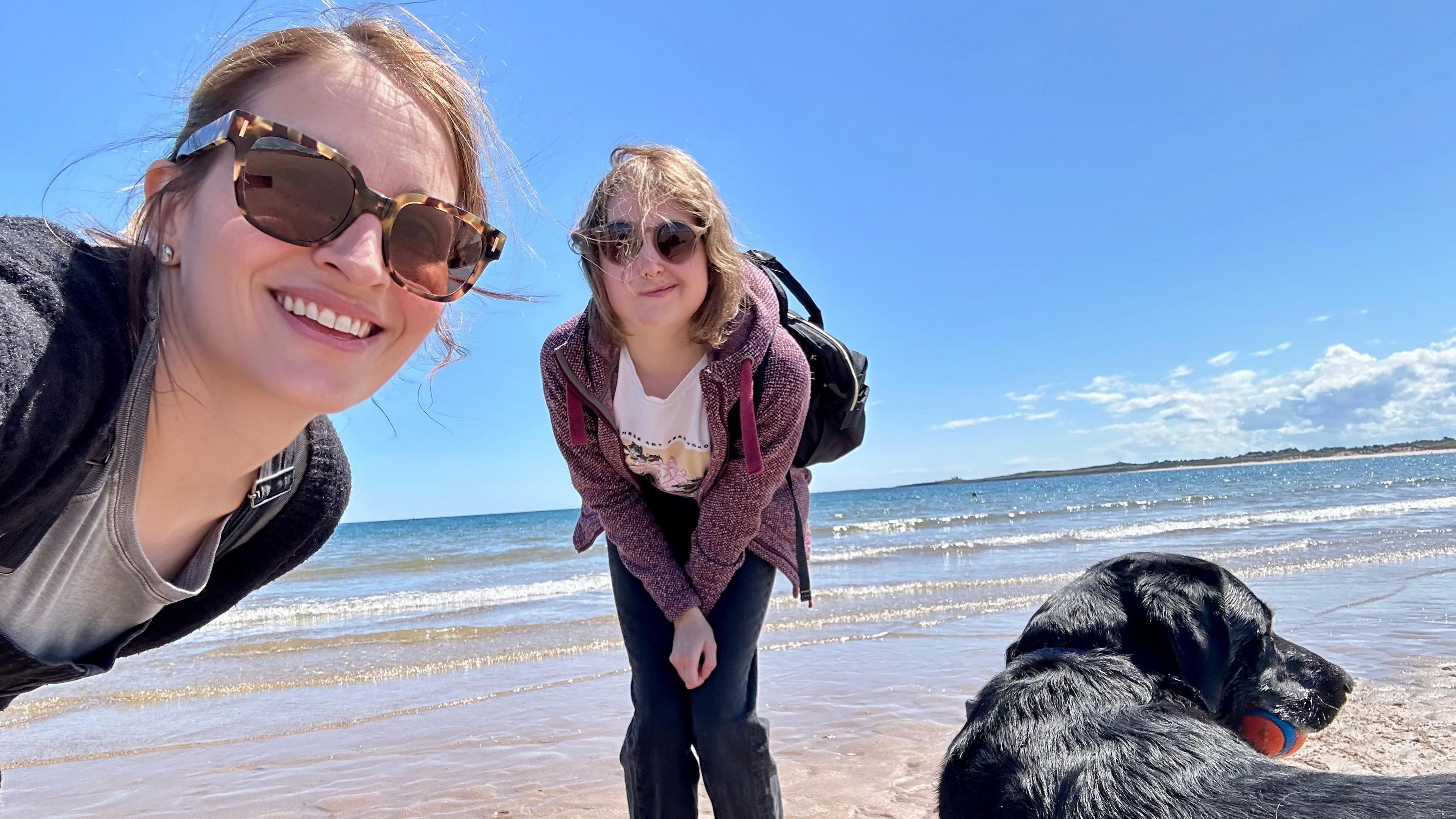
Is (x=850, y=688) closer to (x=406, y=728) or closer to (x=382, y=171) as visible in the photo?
(x=406, y=728)

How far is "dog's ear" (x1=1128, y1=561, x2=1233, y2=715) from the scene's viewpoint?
2197mm

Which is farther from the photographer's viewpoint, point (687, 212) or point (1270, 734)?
point (687, 212)

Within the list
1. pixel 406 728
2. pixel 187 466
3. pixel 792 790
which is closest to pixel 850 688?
pixel 792 790

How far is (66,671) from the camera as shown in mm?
1579

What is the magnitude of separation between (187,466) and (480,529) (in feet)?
122

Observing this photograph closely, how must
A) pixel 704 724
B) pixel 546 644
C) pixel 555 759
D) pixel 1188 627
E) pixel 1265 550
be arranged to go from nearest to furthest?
pixel 1188 627, pixel 704 724, pixel 555 759, pixel 546 644, pixel 1265 550

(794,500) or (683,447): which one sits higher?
(683,447)

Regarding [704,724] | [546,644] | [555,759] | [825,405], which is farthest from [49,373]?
[546,644]

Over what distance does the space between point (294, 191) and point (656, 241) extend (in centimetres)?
126

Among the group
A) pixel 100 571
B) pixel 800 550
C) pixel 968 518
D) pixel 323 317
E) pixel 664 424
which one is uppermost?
pixel 323 317

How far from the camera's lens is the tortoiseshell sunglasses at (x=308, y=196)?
4.47 feet

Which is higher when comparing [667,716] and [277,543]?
[277,543]

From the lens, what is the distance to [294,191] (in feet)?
A: 4.50

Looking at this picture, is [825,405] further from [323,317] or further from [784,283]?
[323,317]
